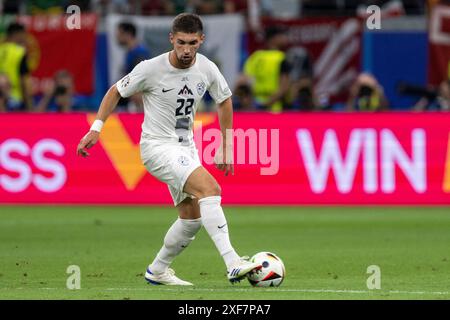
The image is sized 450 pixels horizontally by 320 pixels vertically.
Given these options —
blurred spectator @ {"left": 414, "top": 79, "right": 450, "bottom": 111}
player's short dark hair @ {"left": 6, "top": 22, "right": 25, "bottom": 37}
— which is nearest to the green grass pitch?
blurred spectator @ {"left": 414, "top": 79, "right": 450, "bottom": 111}

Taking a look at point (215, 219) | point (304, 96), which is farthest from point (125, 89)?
point (304, 96)

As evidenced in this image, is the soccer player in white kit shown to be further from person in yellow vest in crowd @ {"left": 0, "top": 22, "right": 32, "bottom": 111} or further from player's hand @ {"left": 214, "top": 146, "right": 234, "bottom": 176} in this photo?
person in yellow vest in crowd @ {"left": 0, "top": 22, "right": 32, "bottom": 111}

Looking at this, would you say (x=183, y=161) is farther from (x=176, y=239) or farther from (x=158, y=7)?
(x=158, y=7)

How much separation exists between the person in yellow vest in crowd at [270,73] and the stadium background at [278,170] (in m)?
0.94

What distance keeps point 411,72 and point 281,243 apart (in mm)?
10301

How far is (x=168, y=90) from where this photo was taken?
1087 cm

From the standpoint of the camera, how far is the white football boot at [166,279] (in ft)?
36.6

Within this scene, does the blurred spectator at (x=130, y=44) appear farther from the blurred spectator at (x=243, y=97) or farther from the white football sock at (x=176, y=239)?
the white football sock at (x=176, y=239)

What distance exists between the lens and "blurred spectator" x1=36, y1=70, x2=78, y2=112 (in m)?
22.0

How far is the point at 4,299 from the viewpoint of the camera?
31.6ft

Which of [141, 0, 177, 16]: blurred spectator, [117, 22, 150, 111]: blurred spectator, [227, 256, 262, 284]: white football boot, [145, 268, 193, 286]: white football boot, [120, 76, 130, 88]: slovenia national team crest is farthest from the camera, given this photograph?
[141, 0, 177, 16]: blurred spectator

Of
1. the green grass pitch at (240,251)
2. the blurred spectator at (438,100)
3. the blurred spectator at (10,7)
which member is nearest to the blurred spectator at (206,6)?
the blurred spectator at (10,7)

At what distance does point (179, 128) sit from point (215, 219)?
926 mm
